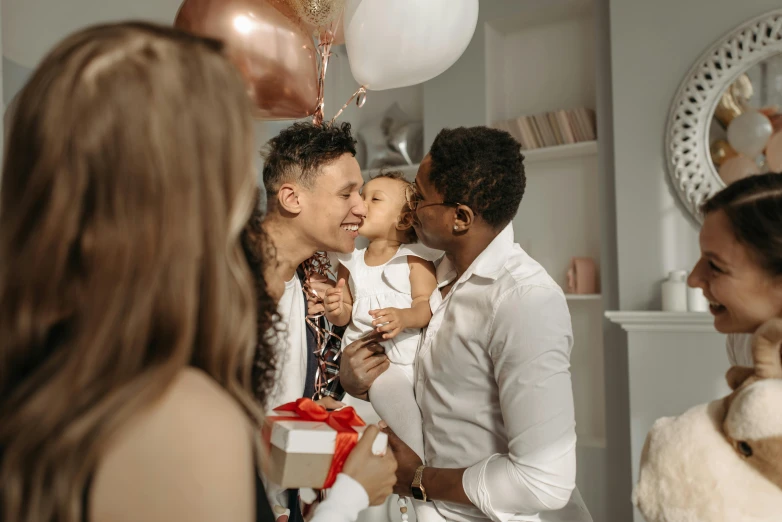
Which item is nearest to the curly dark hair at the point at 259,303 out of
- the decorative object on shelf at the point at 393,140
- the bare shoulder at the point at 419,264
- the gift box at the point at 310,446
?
the gift box at the point at 310,446

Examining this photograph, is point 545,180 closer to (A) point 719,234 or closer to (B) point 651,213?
(B) point 651,213

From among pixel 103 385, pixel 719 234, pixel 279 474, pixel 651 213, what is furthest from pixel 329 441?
pixel 651 213

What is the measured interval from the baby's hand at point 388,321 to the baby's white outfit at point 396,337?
5.7 inches

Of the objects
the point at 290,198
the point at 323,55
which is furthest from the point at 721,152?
the point at 290,198

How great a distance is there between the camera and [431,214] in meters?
1.60

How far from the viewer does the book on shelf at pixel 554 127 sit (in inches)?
136

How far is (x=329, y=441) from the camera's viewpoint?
3.25 ft

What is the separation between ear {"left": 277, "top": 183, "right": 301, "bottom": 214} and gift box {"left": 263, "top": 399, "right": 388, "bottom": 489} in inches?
33.1

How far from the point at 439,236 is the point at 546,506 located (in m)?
0.68

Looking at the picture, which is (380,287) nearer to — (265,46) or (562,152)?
(265,46)

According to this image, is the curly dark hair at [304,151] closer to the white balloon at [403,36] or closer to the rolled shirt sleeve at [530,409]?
the white balloon at [403,36]

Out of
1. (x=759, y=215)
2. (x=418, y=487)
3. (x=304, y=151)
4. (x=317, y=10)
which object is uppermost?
(x=317, y=10)

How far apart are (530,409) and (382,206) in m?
0.91

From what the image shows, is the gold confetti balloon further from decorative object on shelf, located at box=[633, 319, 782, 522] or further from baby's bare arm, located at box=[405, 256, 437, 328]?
decorative object on shelf, located at box=[633, 319, 782, 522]
